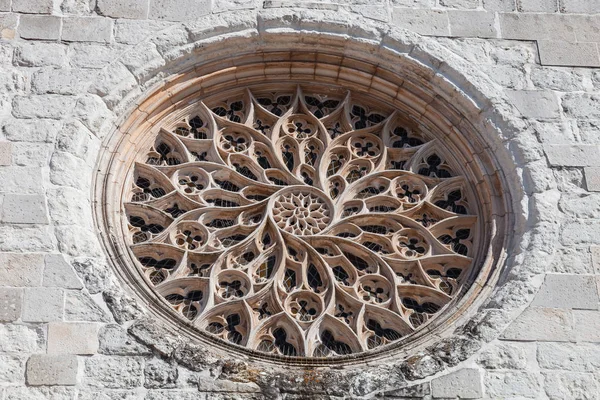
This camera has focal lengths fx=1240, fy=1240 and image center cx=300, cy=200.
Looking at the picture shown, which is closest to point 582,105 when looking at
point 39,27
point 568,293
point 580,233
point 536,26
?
point 536,26

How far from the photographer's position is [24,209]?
9.45 meters

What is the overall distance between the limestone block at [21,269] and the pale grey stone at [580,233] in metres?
4.01

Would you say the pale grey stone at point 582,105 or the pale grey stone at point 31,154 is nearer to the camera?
the pale grey stone at point 31,154

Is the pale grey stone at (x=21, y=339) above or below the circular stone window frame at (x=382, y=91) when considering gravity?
below

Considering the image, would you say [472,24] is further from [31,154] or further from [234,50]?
[31,154]

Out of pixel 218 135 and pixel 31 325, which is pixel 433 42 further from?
pixel 31 325

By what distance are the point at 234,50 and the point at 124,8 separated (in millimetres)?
1026

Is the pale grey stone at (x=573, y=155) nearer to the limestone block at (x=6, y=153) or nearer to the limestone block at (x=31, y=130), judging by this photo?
the limestone block at (x=31, y=130)

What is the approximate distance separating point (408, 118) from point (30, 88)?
3.26m

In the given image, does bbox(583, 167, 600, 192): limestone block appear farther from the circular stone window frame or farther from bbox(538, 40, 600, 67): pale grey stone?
bbox(538, 40, 600, 67): pale grey stone

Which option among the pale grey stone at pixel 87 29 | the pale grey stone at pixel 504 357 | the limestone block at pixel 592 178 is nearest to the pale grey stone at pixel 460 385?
the pale grey stone at pixel 504 357

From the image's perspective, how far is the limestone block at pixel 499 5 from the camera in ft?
36.4

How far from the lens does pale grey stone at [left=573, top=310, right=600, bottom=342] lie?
9.12 m

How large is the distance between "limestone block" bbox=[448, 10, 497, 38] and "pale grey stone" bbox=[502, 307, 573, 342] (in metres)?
2.81
